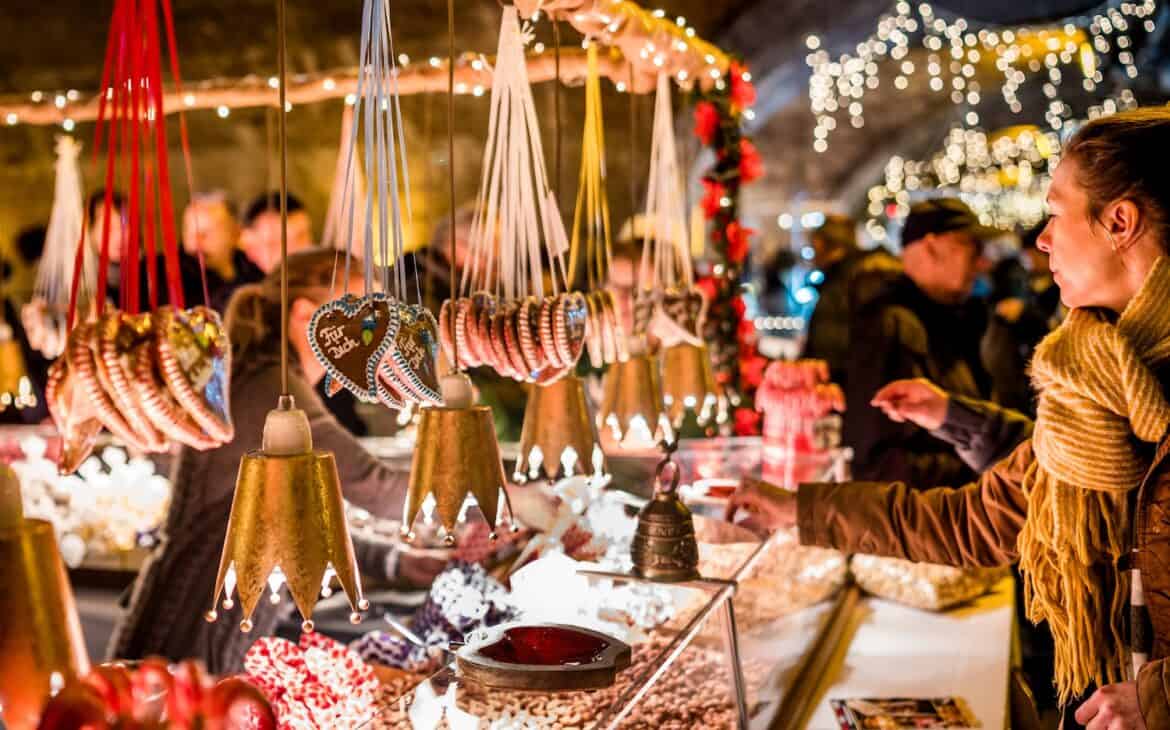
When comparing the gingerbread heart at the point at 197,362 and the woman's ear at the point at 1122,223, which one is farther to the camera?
the woman's ear at the point at 1122,223

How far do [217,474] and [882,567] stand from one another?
2.14 m

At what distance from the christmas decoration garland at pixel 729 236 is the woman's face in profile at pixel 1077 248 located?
269cm

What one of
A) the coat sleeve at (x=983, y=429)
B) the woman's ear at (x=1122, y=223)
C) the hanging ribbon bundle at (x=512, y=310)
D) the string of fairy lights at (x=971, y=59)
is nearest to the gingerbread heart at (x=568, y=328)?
the hanging ribbon bundle at (x=512, y=310)

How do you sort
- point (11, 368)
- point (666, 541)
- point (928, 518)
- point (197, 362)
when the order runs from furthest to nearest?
1. point (11, 368)
2. point (928, 518)
3. point (666, 541)
4. point (197, 362)

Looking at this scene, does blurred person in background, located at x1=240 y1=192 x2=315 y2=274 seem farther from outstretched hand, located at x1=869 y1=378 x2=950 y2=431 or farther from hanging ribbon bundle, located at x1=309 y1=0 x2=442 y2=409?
hanging ribbon bundle, located at x1=309 y1=0 x2=442 y2=409

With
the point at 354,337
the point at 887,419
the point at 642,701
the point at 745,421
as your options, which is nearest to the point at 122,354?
the point at 354,337

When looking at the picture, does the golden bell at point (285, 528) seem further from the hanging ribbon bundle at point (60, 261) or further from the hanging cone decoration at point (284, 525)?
the hanging ribbon bundle at point (60, 261)

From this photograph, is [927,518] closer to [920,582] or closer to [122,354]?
[920,582]

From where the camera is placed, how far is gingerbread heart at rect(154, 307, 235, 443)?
4.43 feet

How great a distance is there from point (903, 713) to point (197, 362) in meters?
1.90

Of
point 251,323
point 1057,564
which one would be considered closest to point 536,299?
point 1057,564

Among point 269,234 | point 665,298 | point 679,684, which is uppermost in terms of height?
point 269,234

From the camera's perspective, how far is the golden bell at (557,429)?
204 centimetres

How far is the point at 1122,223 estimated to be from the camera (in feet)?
5.94
